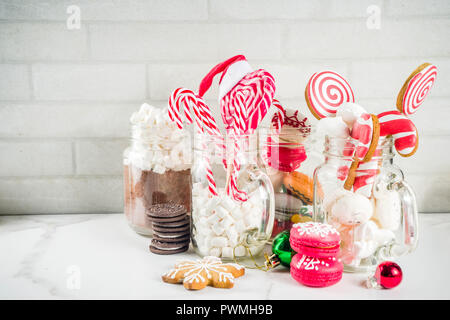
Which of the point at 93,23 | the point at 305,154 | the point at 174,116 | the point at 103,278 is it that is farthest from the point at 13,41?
the point at 305,154

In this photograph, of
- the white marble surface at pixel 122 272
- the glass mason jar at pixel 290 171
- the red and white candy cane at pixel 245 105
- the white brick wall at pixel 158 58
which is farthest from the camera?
the white brick wall at pixel 158 58

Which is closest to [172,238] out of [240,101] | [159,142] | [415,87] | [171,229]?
[171,229]

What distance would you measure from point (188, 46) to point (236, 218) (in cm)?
54

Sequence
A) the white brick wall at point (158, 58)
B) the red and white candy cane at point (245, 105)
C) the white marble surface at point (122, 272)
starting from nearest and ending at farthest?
1. the white marble surface at point (122, 272)
2. the red and white candy cane at point (245, 105)
3. the white brick wall at point (158, 58)

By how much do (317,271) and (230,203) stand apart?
219 millimetres

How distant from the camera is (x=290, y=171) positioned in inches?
39.1

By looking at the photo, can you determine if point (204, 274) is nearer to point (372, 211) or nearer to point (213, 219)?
point (213, 219)

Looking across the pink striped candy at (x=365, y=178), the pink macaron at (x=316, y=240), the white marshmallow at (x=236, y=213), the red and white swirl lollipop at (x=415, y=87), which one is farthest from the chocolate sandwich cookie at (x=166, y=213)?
the red and white swirl lollipop at (x=415, y=87)

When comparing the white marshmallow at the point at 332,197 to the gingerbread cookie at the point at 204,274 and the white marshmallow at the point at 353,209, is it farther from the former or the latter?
the gingerbread cookie at the point at 204,274

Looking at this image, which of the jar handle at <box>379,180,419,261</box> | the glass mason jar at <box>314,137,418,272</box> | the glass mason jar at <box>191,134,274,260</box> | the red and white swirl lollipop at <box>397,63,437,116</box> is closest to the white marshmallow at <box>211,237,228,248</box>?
the glass mason jar at <box>191,134,274,260</box>

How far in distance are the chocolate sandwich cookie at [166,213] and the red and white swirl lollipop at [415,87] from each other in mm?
496

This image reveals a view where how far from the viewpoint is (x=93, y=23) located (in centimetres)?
120

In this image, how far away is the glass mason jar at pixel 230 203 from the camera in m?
0.90
